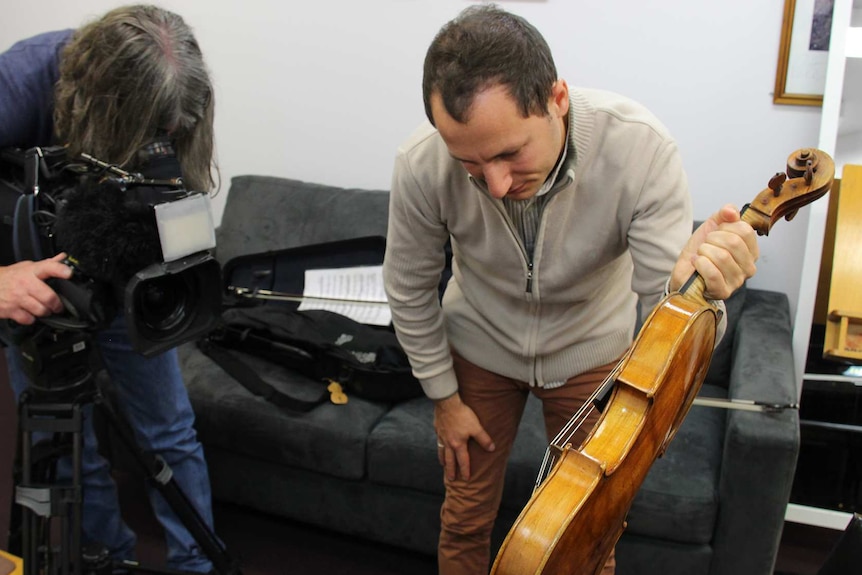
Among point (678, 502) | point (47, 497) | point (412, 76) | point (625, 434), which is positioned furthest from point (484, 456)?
point (412, 76)

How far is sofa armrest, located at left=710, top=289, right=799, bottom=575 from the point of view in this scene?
154 centimetres

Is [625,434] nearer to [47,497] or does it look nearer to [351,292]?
[47,497]

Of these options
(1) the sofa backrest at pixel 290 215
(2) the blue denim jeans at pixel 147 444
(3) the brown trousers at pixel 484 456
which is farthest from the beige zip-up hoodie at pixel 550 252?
(1) the sofa backrest at pixel 290 215

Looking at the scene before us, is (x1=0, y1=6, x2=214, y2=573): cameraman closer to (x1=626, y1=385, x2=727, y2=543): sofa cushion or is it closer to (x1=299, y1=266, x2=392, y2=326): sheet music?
(x1=299, y1=266, x2=392, y2=326): sheet music

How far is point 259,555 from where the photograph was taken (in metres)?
2.01

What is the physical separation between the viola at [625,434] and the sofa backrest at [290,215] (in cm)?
150

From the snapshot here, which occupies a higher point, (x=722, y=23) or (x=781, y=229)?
(x=722, y=23)

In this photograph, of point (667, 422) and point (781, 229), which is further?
point (781, 229)

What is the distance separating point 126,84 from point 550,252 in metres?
0.70

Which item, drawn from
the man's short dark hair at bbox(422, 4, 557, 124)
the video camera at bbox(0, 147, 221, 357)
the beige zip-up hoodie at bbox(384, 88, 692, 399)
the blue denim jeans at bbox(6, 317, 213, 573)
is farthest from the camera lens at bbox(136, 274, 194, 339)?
the man's short dark hair at bbox(422, 4, 557, 124)

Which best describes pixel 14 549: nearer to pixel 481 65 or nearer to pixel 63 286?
pixel 63 286

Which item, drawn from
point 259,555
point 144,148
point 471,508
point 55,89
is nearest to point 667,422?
point 471,508

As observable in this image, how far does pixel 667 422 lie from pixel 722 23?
1.55 metres

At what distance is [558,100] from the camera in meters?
1.03
